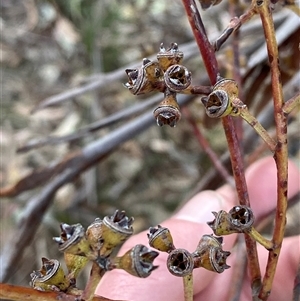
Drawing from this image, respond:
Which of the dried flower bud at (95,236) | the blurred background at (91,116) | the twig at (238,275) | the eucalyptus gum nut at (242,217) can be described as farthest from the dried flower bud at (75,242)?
the blurred background at (91,116)

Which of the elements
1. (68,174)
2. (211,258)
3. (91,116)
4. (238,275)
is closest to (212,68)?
(211,258)

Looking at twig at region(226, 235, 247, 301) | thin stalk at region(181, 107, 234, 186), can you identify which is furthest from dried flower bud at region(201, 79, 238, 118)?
thin stalk at region(181, 107, 234, 186)

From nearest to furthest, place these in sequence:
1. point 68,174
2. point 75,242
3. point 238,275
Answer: point 75,242, point 238,275, point 68,174

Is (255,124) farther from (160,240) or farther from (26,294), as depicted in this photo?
(26,294)

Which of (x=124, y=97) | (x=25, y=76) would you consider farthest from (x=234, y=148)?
(x=25, y=76)

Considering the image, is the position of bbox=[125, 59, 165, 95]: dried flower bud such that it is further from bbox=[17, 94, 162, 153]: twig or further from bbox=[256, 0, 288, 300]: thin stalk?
A: bbox=[17, 94, 162, 153]: twig

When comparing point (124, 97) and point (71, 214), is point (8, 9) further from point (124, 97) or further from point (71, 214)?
point (71, 214)
